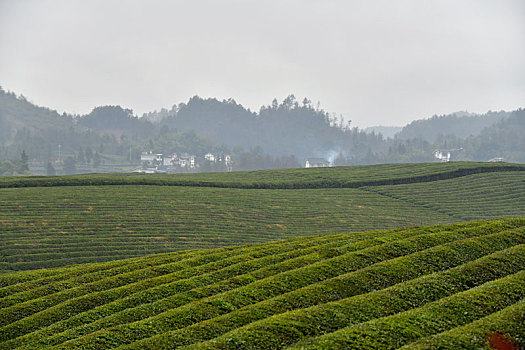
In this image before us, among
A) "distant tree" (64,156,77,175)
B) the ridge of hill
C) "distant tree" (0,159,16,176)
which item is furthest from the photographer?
"distant tree" (64,156,77,175)

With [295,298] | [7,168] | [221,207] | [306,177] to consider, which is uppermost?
[306,177]

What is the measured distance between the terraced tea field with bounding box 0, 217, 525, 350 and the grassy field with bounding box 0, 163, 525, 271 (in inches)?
513

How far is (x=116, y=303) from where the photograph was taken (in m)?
19.4

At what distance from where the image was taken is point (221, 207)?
52.7 m

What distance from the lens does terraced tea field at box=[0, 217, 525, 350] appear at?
14641 millimetres

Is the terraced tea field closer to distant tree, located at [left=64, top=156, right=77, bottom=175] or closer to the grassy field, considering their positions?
the grassy field

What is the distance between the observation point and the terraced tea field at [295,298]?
14641 millimetres

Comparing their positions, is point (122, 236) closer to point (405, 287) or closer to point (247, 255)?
point (247, 255)

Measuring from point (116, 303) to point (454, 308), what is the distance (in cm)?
1044

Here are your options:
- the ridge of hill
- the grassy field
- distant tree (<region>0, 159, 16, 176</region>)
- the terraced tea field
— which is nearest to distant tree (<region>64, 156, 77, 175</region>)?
distant tree (<region>0, 159, 16, 176</region>)

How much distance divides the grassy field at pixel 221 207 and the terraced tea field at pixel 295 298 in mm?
13037

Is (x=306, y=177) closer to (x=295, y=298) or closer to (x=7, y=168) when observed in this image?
(x=295, y=298)

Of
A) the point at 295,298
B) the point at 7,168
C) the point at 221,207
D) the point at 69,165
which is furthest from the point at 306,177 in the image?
the point at 69,165

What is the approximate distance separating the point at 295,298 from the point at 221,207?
35140mm
